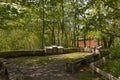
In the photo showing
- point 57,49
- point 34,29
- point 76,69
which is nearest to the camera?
point 76,69

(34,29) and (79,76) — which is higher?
(34,29)

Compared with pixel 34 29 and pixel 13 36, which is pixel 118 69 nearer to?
pixel 34 29

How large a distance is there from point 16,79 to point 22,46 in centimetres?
4358

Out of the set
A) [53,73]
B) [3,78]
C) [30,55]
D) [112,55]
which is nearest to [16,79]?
[3,78]

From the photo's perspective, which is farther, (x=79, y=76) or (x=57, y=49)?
(x=57, y=49)

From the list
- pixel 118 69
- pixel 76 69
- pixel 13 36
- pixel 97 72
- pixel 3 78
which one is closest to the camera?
pixel 118 69

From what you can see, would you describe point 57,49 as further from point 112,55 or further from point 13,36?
point 13,36

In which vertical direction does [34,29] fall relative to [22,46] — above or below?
above

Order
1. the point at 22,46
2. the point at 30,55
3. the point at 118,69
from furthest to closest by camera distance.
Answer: the point at 22,46 < the point at 30,55 < the point at 118,69

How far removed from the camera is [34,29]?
39.1 m

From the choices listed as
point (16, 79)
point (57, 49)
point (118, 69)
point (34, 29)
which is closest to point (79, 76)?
point (118, 69)

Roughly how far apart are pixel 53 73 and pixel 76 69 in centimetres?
191

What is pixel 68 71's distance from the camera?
11.6 meters

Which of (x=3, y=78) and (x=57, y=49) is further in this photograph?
(x=57, y=49)
